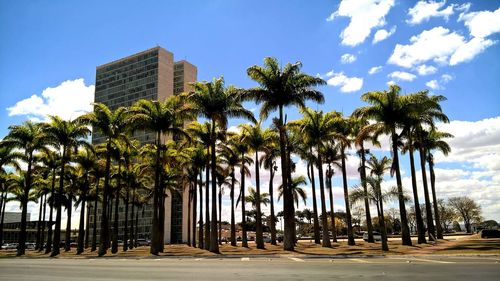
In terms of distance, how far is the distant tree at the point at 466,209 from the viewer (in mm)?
90375

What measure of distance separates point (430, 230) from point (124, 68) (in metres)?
107

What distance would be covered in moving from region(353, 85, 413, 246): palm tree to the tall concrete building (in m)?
80.0

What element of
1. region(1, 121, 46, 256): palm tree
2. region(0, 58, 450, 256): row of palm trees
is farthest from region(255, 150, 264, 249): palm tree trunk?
region(1, 121, 46, 256): palm tree

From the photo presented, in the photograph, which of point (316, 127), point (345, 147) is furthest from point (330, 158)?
point (316, 127)

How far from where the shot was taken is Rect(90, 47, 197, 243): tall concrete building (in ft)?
371

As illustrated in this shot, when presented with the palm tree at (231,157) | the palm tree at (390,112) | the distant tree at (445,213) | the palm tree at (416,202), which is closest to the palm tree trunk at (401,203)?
the palm tree at (390,112)

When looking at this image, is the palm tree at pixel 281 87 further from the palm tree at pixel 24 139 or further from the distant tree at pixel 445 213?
the distant tree at pixel 445 213

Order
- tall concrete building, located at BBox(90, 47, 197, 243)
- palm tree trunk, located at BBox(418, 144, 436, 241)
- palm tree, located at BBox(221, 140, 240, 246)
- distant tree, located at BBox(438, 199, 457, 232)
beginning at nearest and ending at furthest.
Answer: palm tree trunk, located at BBox(418, 144, 436, 241) < palm tree, located at BBox(221, 140, 240, 246) < distant tree, located at BBox(438, 199, 457, 232) < tall concrete building, located at BBox(90, 47, 197, 243)

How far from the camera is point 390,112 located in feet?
114

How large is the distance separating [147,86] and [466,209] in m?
87.4

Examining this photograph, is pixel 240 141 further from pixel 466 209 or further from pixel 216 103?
pixel 466 209

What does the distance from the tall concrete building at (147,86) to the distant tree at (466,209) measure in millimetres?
67742

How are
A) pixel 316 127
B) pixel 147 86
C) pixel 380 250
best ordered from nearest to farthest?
pixel 380 250, pixel 316 127, pixel 147 86

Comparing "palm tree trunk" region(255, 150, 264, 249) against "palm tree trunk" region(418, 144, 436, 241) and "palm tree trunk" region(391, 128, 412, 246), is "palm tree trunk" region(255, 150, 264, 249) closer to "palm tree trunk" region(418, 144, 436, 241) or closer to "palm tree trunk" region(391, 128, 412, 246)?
"palm tree trunk" region(391, 128, 412, 246)
